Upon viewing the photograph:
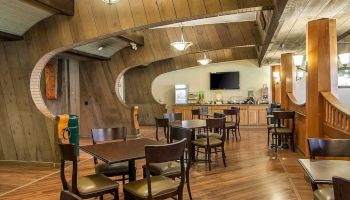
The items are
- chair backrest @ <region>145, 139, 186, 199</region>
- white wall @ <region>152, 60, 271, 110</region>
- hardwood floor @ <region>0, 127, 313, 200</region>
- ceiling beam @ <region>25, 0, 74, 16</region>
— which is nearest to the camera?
chair backrest @ <region>145, 139, 186, 199</region>

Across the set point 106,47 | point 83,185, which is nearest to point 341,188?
point 83,185

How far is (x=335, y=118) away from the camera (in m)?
3.91

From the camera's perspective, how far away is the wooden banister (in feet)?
11.6

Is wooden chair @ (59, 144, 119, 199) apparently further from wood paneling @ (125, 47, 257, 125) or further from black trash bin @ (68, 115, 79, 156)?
wood paneling @ (125, 47, 257, 125)

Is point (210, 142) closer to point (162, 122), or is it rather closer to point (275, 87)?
point (162, 122)

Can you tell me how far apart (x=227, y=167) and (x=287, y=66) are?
12.0ft

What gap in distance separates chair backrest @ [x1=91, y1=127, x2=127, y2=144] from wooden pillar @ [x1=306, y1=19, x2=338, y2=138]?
278 cm

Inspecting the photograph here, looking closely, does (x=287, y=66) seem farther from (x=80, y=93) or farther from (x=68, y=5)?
(x=80, y=93)

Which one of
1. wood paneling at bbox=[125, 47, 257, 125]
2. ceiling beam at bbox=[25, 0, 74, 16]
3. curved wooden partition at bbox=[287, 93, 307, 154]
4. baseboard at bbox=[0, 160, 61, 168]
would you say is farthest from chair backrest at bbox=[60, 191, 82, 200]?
wood paneling at bbox=[125, 47, 257, 125]

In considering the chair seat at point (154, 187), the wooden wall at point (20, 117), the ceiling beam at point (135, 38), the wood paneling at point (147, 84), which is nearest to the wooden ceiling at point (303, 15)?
the chair seat at point (154, 187)

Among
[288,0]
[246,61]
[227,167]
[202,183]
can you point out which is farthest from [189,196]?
[246,61]

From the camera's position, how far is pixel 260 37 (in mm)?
7172

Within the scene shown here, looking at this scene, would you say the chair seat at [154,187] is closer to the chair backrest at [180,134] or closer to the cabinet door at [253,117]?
the chair backrest at [180,134]

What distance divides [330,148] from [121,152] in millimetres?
1973
